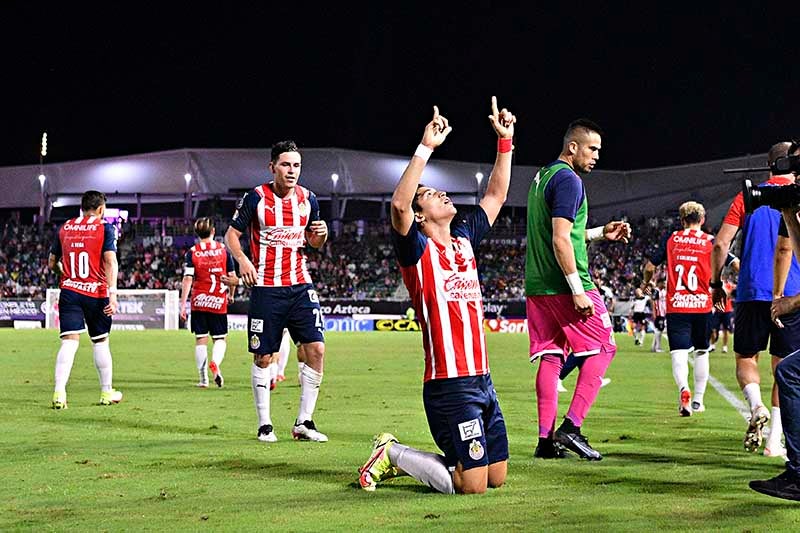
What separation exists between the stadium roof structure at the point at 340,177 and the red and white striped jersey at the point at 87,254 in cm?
4990

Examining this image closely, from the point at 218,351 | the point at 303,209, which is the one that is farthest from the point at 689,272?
the point at 218,351

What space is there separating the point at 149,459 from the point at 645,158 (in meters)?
60.8

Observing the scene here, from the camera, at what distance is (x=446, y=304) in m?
6.53

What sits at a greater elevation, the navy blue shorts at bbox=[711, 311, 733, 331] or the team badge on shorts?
the navy blue shorts at bbox=[711, 311, 733, 331]

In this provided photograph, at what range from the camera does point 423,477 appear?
21.0 ft

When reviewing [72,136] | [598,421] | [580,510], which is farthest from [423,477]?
[72,136]

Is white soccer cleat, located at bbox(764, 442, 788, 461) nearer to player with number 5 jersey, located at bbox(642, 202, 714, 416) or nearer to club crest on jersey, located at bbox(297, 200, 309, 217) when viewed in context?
player with number 5 jersey, located at bbox(642, 202, 714, 416)

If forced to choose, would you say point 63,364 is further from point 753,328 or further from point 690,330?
point 753,328

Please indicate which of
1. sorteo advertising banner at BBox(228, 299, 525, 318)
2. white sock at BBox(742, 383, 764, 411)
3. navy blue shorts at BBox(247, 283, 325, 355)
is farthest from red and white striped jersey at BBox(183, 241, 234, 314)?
sorteo advertising banner at BBox(228, 299, 525, 318)

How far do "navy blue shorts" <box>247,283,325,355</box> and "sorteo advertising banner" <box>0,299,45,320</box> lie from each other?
35135 millimetres

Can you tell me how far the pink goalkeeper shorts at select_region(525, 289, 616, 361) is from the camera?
7988 mm

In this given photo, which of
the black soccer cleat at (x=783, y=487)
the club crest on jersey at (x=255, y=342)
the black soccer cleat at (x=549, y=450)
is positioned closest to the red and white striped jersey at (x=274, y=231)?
the club crest on jersey at (x=255, y=342)

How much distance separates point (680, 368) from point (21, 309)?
117 ft

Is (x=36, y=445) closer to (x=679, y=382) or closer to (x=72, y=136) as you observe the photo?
(x=679, y=382)
